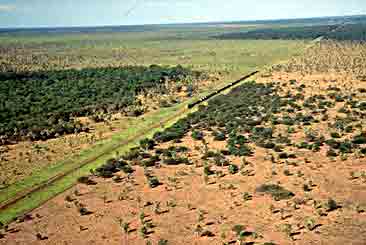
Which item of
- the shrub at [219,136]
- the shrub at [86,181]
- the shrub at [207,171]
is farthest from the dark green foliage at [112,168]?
the shrub at [219,136]

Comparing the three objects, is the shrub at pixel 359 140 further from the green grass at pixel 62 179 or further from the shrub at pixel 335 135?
the green grass at pixel 62 179

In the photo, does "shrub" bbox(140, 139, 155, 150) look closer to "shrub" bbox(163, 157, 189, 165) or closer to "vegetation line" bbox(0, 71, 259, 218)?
"vegetation line" bbox(0, 71, 259, 218)

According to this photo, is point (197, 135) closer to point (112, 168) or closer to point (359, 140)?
point (112, 168)

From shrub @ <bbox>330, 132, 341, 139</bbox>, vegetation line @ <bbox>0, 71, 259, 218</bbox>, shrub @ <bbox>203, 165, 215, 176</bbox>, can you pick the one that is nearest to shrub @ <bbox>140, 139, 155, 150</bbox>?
vegetation line @ <bbox>0, 71, 259, 218</bbox>

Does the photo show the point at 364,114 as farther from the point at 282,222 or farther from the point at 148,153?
the point at 282,222

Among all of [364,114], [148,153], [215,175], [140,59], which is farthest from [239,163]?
[140,59]

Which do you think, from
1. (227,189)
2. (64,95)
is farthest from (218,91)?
(227,189)
